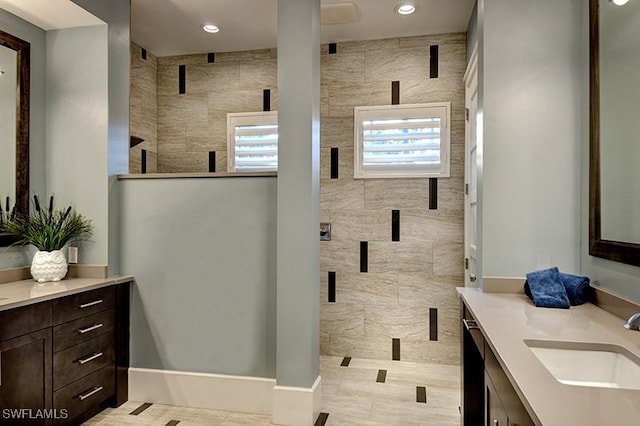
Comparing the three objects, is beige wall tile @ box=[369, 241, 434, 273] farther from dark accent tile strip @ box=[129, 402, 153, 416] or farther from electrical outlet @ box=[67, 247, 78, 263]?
electrical outlet @ box=[67, 247, 78, 263]

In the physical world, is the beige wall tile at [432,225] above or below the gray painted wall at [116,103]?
below

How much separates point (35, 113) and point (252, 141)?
1.70 meters

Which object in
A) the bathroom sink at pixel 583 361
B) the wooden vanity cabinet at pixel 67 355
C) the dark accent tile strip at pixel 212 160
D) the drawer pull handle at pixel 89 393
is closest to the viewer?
the bathroom sink at pixel 583 361

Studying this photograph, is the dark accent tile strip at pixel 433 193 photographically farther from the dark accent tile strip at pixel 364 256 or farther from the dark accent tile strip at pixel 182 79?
the dark accent tile strip at pixel 182 79

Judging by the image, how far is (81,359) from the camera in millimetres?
2400

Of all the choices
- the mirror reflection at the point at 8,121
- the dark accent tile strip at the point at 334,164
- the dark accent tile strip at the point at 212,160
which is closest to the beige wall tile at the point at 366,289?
the dark accent tile strip at the point at 334,164

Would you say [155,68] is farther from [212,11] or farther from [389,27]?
[389,27]

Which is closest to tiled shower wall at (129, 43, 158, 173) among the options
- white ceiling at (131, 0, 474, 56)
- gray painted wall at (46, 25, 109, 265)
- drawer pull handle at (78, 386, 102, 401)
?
white ceiling at (131, 0, 474, 56)

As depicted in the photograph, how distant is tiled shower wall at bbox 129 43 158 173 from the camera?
12.2ft

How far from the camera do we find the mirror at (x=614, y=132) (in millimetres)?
1587

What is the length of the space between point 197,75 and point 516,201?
3.15 metres

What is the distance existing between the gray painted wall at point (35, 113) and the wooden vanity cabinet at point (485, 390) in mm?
2693

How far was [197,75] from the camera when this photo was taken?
4055 mm

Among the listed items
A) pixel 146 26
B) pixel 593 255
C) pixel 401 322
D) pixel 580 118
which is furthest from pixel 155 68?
pixel 593 255
